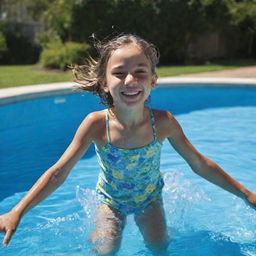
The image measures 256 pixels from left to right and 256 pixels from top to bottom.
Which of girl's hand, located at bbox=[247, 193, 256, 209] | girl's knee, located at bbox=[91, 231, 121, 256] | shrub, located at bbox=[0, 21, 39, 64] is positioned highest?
girl's hand, located at bbox=[247, 193, 256, 209]

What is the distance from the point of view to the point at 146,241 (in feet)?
9.54

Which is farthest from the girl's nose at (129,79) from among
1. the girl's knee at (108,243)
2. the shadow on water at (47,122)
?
the shadow on water at (47,122)

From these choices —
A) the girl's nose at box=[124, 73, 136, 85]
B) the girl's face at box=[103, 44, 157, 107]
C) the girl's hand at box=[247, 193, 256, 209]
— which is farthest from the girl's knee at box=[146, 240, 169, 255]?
the girl's nose at box=[124, 73, 136, 85]

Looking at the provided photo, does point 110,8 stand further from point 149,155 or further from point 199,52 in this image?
point 149,155

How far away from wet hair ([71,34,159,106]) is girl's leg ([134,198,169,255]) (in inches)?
32.1

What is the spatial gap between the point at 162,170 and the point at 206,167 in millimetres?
2744

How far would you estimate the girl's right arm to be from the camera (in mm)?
2146

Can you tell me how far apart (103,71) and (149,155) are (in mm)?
658

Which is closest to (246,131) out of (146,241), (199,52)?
(146,241)

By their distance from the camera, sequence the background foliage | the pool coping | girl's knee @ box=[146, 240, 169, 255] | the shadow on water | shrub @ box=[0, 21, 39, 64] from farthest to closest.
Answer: shrub @ box=[0, 21, 39, 64]
the background foliage
the pool coping
the shadow on water
girl's knee @ box=[146, 240, 169, 255]

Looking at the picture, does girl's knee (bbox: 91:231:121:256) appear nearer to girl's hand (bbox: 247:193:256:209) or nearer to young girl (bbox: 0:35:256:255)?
young girl (bbox: 0:35:256:255)

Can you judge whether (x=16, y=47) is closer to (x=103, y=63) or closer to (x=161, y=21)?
(x=161, y=21)

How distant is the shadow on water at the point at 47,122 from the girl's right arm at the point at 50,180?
2215 millimetres

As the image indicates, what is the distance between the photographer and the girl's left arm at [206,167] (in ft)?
8.83
